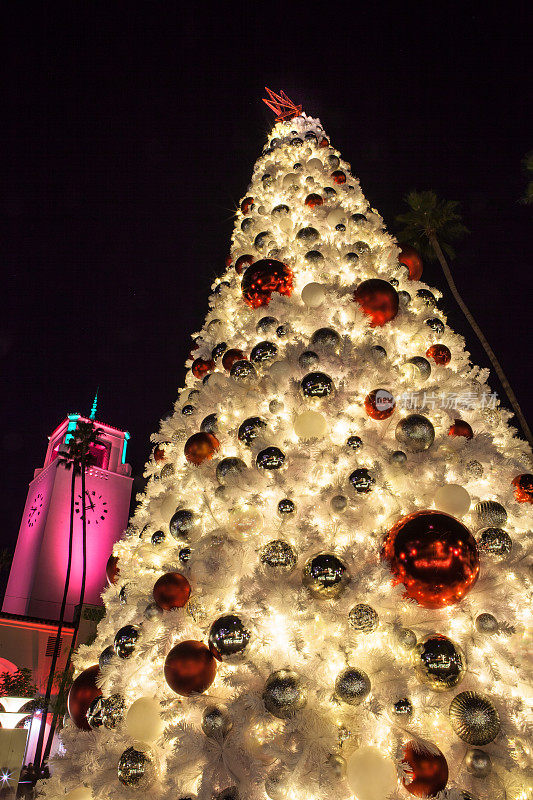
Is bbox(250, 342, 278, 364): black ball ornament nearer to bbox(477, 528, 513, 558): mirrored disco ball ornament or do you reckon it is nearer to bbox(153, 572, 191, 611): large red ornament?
bbox(153, 572, 191, 611): large red ornament

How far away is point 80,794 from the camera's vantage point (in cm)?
205

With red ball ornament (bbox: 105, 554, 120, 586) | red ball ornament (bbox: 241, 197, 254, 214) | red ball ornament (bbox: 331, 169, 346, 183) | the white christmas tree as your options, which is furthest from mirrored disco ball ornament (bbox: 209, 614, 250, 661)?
red ball ornament (bbox: 331, 169, 346, 183)

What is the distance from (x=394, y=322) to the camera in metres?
2.94

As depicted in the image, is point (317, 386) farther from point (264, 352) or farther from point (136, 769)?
point (136, 769)

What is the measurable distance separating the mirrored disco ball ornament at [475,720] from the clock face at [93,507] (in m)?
23.4

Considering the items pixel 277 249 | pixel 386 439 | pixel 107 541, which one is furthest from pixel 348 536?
pixel 107 541

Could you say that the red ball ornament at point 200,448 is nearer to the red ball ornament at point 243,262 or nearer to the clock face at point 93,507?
the red ball ornament at point 243,262

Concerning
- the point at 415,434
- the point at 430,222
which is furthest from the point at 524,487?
the point at 430,222

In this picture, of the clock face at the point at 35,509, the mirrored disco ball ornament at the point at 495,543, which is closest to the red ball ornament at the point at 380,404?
the mirrored disco ball ornament at the point at 495,543

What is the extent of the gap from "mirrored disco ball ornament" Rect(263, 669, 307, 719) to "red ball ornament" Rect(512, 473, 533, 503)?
5.84 ft

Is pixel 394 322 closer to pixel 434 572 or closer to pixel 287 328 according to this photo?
pixel 287 328

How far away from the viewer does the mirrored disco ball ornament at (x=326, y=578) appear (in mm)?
1859

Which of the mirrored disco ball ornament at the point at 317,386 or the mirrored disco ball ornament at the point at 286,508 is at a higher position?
the mirrored disco ball ornament at the point at 317,386

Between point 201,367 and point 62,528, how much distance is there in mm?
22122
